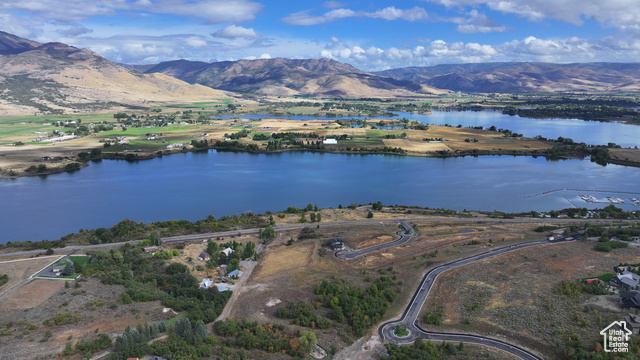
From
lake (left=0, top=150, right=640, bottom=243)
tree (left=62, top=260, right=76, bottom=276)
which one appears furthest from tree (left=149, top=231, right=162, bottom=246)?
lake (left=0, top=150, right=640, bottom=243)

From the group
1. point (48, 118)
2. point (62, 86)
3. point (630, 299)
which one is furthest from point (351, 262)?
point (62, 86)

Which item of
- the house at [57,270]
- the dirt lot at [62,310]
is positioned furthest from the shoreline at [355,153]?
the dirt lot at [62,310]

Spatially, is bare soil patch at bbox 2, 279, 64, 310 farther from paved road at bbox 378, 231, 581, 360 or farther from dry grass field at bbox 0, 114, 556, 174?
dry grass field at bbox 0, 114, 556, 174

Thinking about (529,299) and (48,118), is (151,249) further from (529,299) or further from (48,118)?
(48,118)

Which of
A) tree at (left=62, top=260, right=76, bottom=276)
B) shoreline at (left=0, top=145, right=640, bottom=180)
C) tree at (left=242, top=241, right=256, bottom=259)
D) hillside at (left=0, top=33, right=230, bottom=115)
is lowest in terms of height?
tree at (left=242, top=241, right=256, bottom=259)

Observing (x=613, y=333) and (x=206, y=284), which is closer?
(x=613, y=333)

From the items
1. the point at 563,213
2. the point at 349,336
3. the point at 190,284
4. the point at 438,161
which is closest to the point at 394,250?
the point at 349,336
